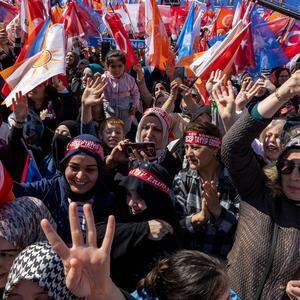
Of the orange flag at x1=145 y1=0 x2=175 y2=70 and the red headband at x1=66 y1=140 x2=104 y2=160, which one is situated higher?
the orange flag at x1=145 y1=0 x2=175 y2=70

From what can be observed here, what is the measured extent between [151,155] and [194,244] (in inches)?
32.0

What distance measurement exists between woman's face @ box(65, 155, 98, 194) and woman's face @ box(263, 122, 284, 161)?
1389mm

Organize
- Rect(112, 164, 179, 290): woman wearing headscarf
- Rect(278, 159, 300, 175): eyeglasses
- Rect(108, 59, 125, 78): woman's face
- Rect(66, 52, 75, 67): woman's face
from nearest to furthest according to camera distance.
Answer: Rect(278, 159, 300, 175): eyeglasses
Rect(112, 164, 179, 290): woman wearing headscarf
Rect(108, 59, 125, 78): woman's face
Rect(66, 52, 75, 67): woman's face

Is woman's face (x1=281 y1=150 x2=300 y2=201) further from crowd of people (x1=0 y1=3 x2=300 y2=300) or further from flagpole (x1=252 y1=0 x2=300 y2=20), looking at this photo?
flagpole (x1=252 y1=0 x2=300 y2=20)

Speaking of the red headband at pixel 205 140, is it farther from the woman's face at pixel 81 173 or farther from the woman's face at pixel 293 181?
the woman's face at pixel 293 181

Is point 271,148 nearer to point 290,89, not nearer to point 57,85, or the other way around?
point 290,89

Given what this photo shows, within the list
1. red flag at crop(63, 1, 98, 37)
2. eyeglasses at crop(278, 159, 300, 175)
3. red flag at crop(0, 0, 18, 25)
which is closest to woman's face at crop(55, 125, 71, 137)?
eyeglasses at crop(278, 159, 300, 175)

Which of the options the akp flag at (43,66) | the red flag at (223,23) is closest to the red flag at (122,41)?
the akp flag at (43,66)

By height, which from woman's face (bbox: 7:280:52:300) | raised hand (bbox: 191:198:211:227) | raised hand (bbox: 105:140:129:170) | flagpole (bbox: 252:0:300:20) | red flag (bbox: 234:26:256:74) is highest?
flagpole (bbox: 252:0:300:20)

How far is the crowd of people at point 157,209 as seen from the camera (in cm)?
156

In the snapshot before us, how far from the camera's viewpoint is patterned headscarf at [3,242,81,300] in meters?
1.54

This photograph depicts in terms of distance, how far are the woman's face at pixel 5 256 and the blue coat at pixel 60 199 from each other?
0.68 meters

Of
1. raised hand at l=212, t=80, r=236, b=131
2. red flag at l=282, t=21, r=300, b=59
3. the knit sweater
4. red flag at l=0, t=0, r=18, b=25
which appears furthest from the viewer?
red flag at l=0, t=0, r=18, b=25

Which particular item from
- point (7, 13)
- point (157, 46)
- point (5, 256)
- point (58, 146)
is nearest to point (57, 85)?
point (58, 146)
